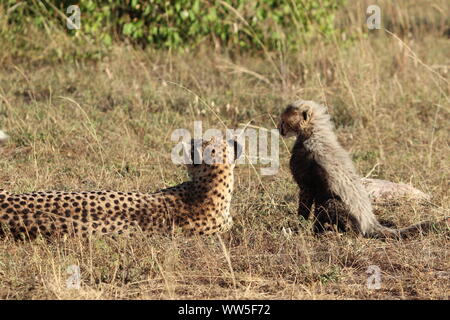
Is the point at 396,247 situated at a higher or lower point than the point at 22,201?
lower

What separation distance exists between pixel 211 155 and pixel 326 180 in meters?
0.69

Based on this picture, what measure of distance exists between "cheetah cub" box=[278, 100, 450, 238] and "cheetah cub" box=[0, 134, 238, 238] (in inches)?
18.4

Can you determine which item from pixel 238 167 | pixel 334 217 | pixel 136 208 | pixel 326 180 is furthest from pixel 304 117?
pixel 238 167

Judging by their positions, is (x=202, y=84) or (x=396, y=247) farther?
(x=202, y=84)

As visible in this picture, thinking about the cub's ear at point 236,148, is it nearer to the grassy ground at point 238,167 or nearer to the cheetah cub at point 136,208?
the cheetah cub at point 136,208

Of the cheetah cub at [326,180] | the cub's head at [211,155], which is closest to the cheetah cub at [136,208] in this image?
the cub's head at [211,155]

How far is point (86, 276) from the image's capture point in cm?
377

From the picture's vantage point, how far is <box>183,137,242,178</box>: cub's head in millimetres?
4273

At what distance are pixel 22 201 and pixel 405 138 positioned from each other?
3522mm

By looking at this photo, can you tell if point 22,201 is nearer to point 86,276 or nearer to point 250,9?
point 86,276

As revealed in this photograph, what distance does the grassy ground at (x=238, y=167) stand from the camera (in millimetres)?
3768

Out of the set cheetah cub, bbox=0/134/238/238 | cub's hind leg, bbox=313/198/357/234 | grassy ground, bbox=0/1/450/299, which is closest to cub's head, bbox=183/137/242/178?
cheetah cub, bbox=0/134/238/238
